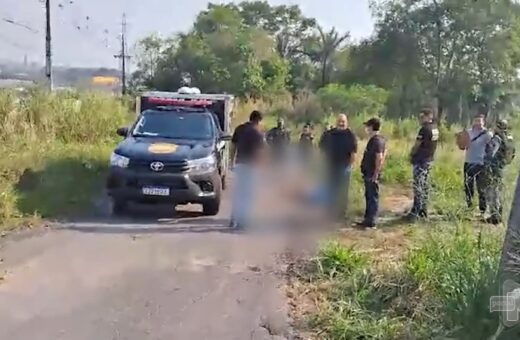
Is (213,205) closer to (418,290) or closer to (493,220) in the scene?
(418,290)

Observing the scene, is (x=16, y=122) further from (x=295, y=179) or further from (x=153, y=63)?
(x=153, y=63)

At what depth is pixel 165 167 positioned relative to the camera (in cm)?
1144

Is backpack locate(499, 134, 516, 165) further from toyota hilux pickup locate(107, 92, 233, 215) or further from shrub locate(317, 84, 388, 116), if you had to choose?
shrub locate(317, 84, 388, 116)

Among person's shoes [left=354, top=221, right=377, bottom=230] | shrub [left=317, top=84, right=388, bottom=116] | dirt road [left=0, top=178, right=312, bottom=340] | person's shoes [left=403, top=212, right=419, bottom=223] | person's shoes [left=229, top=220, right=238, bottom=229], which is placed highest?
shrub [left=317, top=84, right=388, bottom=116]

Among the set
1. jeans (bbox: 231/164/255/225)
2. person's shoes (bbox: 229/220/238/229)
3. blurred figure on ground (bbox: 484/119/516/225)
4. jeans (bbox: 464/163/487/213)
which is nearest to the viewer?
blurred figure on ground (bbox: 484/119/516/225)

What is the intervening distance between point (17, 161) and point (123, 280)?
643cm

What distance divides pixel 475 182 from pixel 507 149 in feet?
2.02

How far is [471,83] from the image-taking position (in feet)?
118

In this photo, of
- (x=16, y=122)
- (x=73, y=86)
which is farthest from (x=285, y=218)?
(x=73, y=86)

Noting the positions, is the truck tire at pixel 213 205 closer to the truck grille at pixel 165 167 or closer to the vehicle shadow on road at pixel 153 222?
the vehicle shadow on road at pixel 153 222

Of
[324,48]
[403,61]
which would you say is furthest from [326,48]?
[403,61]

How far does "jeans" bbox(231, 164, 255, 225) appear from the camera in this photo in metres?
10.7

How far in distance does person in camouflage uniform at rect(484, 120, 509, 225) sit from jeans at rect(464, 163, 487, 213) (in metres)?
0.10

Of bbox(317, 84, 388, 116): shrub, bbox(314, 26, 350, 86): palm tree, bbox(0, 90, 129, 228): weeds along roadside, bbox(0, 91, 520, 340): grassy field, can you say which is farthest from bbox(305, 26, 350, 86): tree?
bbox(0, 91, 520, 340): grassy field
